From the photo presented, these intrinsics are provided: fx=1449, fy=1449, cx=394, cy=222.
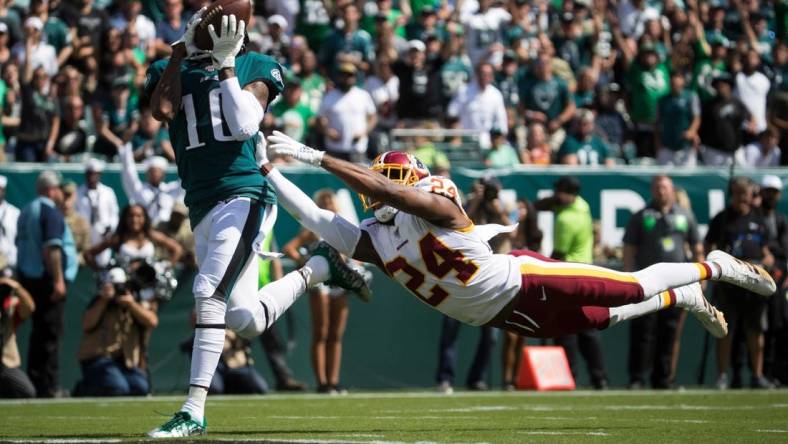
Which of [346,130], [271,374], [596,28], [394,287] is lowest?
[271,374]

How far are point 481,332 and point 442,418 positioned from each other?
4.57m

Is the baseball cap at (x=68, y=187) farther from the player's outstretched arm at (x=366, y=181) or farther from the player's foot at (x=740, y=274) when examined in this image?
the player's foot at (x=740, y=274)

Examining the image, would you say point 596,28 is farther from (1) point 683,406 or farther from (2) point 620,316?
(2) point 620,316

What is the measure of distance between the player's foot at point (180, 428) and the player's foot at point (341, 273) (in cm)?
118

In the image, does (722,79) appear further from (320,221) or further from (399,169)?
(320,221)

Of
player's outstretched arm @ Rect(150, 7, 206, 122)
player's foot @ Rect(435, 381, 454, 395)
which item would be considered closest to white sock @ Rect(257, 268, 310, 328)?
player's outstretched arm @ Rect(150, 7, 206, 122)

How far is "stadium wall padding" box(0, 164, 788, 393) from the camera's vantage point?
13.0m

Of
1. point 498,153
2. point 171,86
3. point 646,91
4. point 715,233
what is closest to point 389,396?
point 715,233

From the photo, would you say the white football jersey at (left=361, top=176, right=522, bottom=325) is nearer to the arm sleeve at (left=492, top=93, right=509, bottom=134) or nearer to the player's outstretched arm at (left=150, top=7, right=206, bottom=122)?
the player's outstretched arm at (left=150, top=7, right=206, bottom=122)

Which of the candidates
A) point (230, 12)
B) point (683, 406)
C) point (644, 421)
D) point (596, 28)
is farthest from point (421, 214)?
point (596, 28)

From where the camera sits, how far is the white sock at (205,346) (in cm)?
733

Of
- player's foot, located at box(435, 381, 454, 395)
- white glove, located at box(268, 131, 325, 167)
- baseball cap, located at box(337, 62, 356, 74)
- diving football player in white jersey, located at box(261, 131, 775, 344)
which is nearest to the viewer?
white glove, located at box(268, 131, 325, 167)

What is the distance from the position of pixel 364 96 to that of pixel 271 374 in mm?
3757

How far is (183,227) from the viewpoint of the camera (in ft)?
43.9
